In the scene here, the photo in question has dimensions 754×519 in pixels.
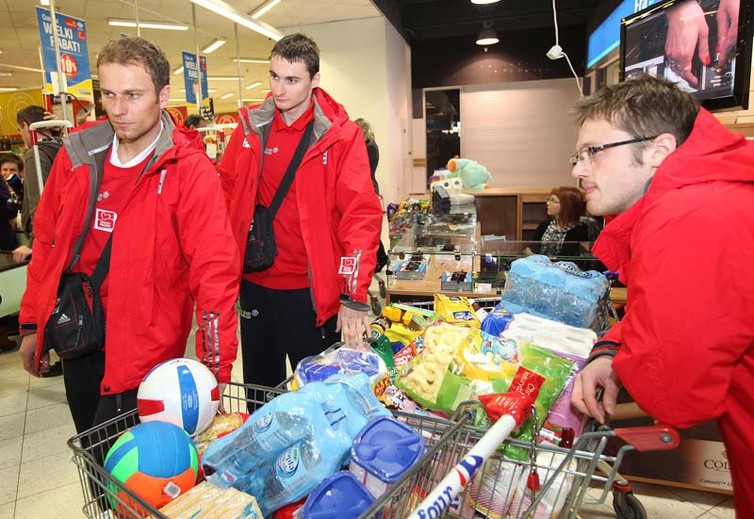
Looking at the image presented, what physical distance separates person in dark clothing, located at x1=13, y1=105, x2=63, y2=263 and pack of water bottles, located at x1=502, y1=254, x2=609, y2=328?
3.46 m

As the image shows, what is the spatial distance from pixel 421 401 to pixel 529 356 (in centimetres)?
36

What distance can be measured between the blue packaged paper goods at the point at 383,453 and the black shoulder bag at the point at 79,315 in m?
1.08

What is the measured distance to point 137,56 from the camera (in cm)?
166

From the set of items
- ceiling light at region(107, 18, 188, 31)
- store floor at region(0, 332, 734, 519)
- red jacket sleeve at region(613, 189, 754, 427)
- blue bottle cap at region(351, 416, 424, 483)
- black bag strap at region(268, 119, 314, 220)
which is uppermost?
ceiling light at region(107, 18, 188, 31)

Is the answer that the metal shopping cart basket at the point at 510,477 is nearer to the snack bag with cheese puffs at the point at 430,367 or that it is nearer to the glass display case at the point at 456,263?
the snack bag with cheese puffs at the point at 430,367

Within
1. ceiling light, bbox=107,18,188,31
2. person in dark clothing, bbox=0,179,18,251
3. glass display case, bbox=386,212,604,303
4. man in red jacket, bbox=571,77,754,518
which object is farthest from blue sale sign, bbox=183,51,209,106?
man in red jacket, bbox=571,77,754,518

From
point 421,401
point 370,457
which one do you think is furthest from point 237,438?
point 421,401

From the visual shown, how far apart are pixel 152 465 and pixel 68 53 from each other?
5803 mm

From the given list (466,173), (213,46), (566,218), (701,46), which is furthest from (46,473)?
(213,46)

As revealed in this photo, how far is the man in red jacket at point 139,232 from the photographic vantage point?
5.43 ft

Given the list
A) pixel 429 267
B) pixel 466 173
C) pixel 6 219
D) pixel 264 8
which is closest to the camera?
pixel 429 267

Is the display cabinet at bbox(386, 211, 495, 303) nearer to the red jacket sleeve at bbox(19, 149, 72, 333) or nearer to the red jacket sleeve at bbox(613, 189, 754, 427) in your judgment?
the red jacket sleeve at bbox(613, 189, 754, 427)

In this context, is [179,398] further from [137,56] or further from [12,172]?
[12,172]

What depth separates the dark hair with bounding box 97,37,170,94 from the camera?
1.65 meters
